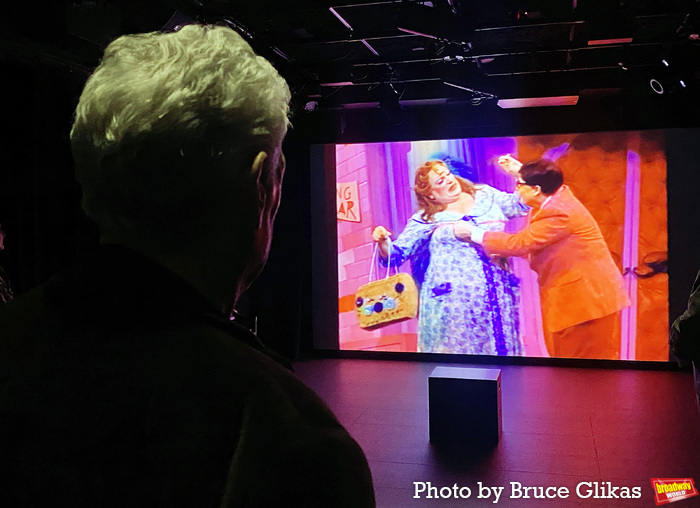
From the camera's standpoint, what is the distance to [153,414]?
20.3 inches

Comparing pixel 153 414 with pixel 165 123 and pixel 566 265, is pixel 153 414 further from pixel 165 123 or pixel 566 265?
pixel 566 265

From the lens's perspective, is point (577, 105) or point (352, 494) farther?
point (577, 105)

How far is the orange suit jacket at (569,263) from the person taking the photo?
21.2ft

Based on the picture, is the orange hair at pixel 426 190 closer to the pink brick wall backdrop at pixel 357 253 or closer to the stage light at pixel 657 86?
the pink brick wall backdrop at pixel 357 253

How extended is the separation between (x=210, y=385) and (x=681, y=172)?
703cm

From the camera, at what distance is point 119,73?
64 cm

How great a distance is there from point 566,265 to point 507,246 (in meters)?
0.69

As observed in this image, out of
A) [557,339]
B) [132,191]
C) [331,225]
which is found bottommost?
[557,339]

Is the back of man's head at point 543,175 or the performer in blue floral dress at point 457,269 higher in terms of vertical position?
the back of man's head at point 543,175

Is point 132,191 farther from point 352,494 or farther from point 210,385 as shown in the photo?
point 352,494

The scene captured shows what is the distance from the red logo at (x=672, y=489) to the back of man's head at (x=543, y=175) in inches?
150

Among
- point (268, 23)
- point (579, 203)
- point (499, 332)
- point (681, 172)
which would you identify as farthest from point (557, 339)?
point (268, 23)

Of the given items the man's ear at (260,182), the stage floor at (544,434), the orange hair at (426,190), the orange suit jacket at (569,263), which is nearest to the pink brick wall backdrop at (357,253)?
the orange hair at (426,190)

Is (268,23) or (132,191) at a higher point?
(268,23)
